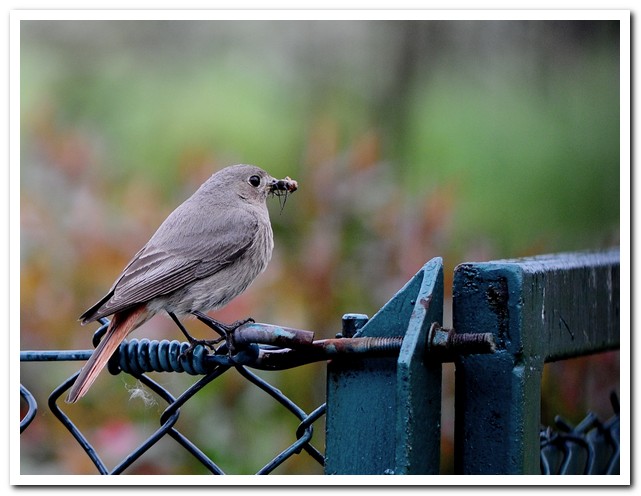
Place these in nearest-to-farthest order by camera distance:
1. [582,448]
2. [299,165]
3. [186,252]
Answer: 1. [582,448]
2. [186,252]
3. [299,165]

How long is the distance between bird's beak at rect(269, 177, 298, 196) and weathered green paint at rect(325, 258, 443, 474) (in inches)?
34.8

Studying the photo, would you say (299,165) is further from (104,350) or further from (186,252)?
(104,350)

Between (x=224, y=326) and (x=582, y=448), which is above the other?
(x=224, y=326)

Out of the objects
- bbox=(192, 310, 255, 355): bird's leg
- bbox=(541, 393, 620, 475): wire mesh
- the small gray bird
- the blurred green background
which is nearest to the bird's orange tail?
the small gray bird

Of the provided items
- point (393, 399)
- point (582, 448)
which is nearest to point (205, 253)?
point (582, 448)

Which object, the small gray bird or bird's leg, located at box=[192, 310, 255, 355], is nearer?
bird's leg, located at box=[192, 310, 255, 355]

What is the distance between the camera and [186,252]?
1740mm

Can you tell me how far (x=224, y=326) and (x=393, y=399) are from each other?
18.6 inches

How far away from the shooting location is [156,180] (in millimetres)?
2051

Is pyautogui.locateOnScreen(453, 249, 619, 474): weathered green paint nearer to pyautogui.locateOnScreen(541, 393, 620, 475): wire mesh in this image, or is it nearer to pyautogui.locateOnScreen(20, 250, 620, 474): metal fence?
pyautogui.locateOnScreen(20, 250, 620, 474): metal fence

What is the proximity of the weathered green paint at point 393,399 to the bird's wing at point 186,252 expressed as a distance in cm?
75

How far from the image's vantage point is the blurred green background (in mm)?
1925
